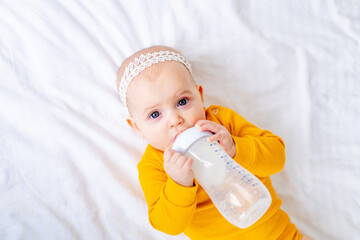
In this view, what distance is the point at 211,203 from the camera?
1.32 meters

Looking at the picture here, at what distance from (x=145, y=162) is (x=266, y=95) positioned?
0.66 m

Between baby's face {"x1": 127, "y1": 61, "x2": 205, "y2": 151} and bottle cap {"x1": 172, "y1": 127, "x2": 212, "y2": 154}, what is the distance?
8cm

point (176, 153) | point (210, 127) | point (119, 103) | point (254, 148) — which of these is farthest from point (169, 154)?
point (119, 103)

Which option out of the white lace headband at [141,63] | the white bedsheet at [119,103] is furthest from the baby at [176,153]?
the white bedsheet at [119,103]

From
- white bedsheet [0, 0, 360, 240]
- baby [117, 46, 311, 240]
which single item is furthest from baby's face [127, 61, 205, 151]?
white bedsheet [0, 0, 360, 240]

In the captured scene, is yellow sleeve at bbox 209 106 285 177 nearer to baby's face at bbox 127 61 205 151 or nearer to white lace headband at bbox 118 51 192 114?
baby's face at bbox 127 61 205 151

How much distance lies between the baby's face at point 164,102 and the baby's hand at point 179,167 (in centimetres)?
10

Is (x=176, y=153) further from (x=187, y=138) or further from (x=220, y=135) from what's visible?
(x=220, y=135)

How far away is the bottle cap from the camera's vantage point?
3.59ft

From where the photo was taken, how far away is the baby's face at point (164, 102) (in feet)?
3.94

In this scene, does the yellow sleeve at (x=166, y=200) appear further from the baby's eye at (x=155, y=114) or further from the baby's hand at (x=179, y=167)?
the baby's eye at (x=155, y=114)

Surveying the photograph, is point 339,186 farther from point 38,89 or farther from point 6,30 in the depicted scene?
point 6,30

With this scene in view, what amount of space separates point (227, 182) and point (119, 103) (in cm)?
66

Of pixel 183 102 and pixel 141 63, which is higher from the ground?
pixel 141 63
